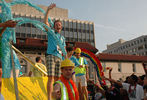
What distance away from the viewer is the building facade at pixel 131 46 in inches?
3563

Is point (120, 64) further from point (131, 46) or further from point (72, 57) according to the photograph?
point (131, 46)

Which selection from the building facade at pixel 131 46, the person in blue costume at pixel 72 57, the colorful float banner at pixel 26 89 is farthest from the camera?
the building facade at pixel 131 46

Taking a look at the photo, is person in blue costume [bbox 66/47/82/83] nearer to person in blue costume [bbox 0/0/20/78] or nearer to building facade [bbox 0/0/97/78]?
person in blue costume [bbox 0/0/20/78]

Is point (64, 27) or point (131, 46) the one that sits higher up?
point (64, 27)

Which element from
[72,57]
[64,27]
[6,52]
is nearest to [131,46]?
[64,27]

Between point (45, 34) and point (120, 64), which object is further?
point (45, 34)

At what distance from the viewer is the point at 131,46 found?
100875mm

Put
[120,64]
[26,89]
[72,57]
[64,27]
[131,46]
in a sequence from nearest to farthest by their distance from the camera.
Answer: [26,89] → [72,57] → [120,64] → [64,27] → [131,46]

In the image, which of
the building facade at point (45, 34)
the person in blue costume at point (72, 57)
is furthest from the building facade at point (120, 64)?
the person in blue costume at point (72, 57)

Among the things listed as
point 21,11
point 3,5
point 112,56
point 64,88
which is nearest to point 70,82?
point 64,88

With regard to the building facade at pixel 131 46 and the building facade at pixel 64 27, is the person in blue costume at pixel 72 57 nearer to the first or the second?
the building facade at pixel 64 27

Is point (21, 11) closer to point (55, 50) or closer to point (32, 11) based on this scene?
point (32, 11)

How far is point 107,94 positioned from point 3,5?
5.43 metres

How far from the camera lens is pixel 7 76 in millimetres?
4676
